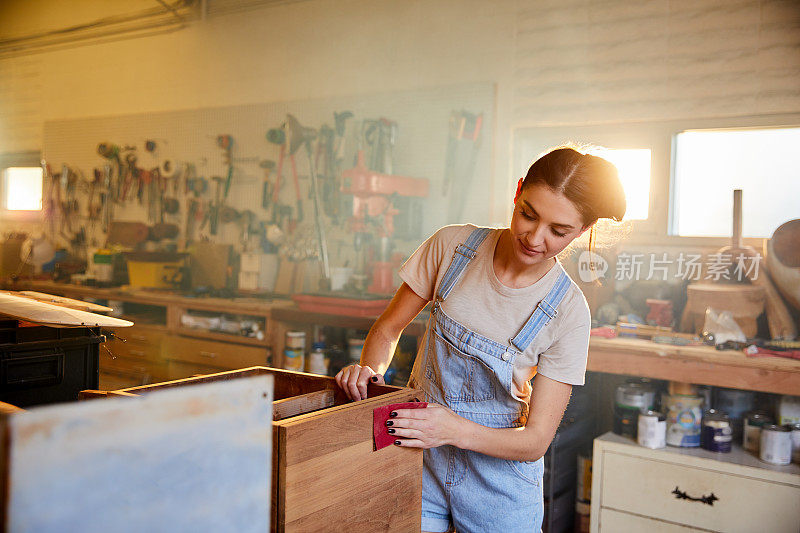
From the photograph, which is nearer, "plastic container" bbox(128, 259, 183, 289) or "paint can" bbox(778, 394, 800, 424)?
"paint can" bbox(778, 394, 800, 424)

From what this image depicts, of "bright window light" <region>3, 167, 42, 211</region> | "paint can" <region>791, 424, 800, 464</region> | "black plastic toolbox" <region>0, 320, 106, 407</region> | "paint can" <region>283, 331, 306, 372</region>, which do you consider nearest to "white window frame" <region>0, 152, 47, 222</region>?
"bright window light" <region>3, 167, 42, 211</region>

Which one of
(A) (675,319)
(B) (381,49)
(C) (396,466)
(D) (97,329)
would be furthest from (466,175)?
(C) (396,466)

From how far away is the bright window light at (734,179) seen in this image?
3123 mm

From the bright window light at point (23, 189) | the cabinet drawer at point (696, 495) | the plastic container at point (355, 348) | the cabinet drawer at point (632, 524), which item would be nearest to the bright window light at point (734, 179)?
the cabinet drawer at point (696, 495)

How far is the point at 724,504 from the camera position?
257cm

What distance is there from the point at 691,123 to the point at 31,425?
10.9ft

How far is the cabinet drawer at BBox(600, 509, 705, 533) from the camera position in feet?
8.71

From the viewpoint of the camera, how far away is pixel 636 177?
137 inches

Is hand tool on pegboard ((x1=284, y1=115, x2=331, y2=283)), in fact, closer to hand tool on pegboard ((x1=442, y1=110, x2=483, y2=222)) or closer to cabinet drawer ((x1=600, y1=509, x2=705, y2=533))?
hand tool on pegboard ((x1=442, y1=110, x2=483, y2=222))

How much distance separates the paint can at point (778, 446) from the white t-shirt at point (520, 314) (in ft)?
4.57

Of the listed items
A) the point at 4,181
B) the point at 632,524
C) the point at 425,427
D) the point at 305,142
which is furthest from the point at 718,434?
the point at 4,181

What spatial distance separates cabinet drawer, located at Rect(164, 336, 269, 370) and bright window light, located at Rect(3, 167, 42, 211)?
2.70m

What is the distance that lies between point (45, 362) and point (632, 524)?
2250 millimetres

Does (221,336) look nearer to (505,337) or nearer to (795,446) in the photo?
(505,337)
